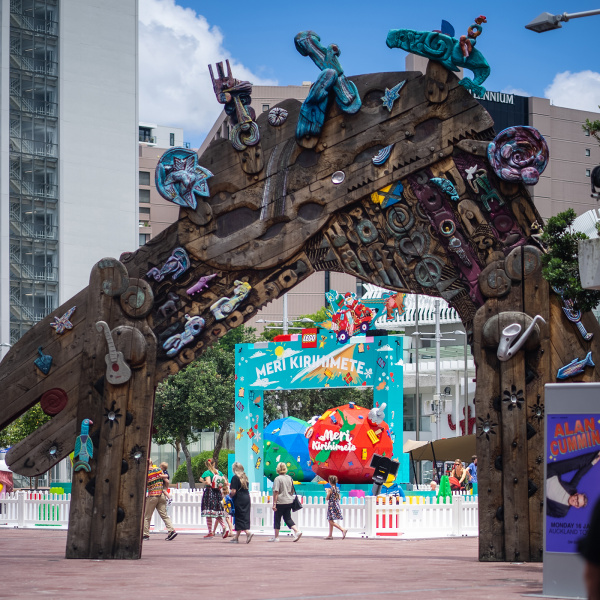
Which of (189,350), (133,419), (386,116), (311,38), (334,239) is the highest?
(311,38)

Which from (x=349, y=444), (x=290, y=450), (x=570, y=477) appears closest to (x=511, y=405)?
(x=570, y=477)

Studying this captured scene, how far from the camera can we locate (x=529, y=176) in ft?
49.4

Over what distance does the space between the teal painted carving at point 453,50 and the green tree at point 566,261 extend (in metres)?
2.95

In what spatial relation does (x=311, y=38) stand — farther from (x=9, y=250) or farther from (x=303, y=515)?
(x=9, y=250)

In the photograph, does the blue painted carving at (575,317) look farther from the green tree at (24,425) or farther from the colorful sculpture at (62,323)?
the green tree at (24,425)

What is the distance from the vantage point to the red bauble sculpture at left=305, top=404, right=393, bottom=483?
2844cm

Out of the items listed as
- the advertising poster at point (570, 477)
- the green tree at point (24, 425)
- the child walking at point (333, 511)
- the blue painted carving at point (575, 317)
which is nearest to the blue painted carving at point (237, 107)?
the blue painted carving at point (575, 317)

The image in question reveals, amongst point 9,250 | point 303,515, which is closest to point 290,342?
point 303,515

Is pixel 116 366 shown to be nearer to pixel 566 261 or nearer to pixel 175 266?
pixel 175 266

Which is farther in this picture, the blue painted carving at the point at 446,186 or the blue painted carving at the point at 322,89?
the blue painted carving at the point at 322,89

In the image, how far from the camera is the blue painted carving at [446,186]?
50.8 ft

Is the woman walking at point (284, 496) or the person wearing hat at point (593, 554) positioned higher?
the person wearing hat at point (593, 554)

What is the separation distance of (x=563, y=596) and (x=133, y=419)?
7.35m

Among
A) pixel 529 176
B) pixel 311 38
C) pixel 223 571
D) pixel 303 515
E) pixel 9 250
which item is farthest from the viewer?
pixel 9 250
